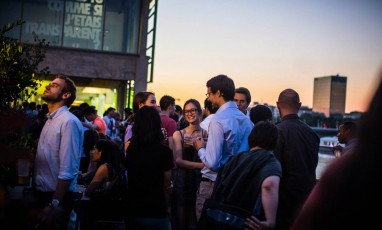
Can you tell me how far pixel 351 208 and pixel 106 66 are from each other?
79.1ft

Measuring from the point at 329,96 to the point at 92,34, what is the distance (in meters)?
160

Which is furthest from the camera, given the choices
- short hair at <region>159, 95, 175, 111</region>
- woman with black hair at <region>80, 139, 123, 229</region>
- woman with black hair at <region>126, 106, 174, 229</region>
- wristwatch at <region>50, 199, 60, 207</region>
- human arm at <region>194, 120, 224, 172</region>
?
short hair at <region>159, 95, 175, 111</region>

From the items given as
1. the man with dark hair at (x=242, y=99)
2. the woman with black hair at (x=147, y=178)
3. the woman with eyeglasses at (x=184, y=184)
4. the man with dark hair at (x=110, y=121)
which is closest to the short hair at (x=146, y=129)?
the woman with black hair at (x=147, y=178)

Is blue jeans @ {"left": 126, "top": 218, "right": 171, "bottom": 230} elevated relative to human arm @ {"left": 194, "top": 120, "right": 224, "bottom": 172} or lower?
lower

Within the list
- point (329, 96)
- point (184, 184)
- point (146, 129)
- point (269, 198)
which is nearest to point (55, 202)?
point (146, 129)

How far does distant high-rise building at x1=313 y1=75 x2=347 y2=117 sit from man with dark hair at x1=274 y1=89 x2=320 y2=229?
572 feet

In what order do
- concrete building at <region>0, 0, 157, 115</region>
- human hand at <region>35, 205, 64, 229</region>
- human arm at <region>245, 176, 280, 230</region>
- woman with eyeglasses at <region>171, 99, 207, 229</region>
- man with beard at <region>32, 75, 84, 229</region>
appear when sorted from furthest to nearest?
1. concrete building at <region>0, 0, 157, 115</region>
2. woman with eyeglasses at <region>171, 99, 207, 229</region>
3. man with beard at <region>32, 75, 84, 229</region>
4. human arm at <region>245, 176, 280, 230</region>
5. human hand at <region>35, 205, 64, 229</region>

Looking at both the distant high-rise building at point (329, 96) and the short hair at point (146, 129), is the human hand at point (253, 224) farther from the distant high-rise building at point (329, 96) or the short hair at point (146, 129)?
the distant high-rise building at point (329, 96)

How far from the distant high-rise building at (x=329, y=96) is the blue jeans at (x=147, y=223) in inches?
6913

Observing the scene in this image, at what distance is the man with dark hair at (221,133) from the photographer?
501cm

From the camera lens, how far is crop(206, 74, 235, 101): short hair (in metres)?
5.33

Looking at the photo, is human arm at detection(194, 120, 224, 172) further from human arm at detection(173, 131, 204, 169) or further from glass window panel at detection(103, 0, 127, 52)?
glass window panel at detection(103, 0, 127, 52)

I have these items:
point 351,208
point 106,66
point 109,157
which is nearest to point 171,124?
point 109,157

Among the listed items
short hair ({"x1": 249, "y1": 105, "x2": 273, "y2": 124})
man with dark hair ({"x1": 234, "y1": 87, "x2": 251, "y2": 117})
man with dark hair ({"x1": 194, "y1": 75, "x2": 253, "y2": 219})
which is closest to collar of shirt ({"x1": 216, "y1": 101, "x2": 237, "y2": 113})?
man with dark hair ({"x1": 194, "y1": 75, "x2": 253, "y2": 219})
